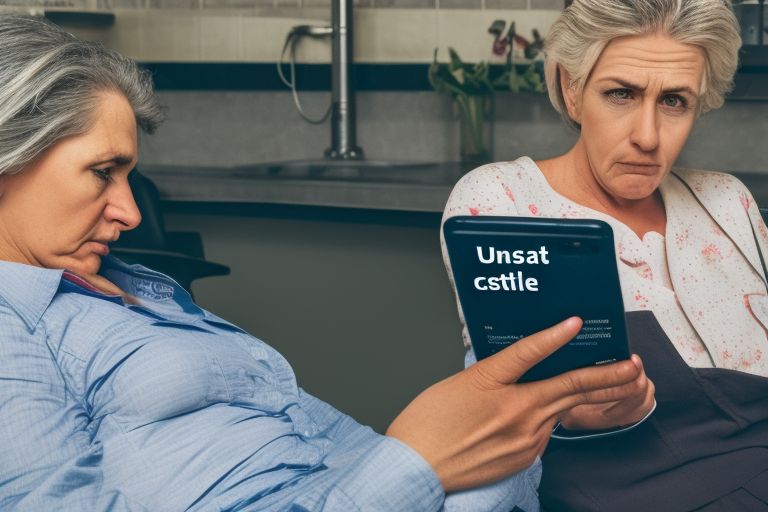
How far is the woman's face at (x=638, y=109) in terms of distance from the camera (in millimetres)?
1392

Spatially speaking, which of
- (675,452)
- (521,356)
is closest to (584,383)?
(521,356)

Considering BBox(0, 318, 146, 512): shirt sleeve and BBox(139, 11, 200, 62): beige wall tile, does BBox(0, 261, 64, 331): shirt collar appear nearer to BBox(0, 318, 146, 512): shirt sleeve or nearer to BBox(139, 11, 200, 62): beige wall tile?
BBox(0, 318, 146, 512): shirt sleeve

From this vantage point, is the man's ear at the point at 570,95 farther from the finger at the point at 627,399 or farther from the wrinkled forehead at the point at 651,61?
the finger at the point at 627,399

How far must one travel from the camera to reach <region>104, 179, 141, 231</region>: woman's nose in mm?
1189

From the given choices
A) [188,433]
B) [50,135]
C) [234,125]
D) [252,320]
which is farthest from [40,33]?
[234,125]

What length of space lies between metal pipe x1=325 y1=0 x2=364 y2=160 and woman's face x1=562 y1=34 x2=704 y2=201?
1.88m

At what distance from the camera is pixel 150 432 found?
109cm

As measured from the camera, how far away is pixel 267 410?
1.25 m

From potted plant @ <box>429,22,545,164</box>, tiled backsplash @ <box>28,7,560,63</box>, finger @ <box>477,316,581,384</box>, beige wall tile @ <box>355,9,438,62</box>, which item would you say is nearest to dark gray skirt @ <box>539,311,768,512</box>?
finger @ <box>477,316,581,384</box>

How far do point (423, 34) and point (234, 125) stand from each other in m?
0.73

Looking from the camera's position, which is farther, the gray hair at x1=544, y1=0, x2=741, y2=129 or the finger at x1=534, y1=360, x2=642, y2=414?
the gray hair at x1=544, y1=0, x2=741, y2=129

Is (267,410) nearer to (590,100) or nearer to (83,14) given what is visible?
(590,100)

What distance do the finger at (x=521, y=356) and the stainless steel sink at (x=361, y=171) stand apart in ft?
5.28

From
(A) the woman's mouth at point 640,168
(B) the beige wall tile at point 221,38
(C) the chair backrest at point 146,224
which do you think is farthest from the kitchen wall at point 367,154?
(A) the woman's mouth at point 640,168
